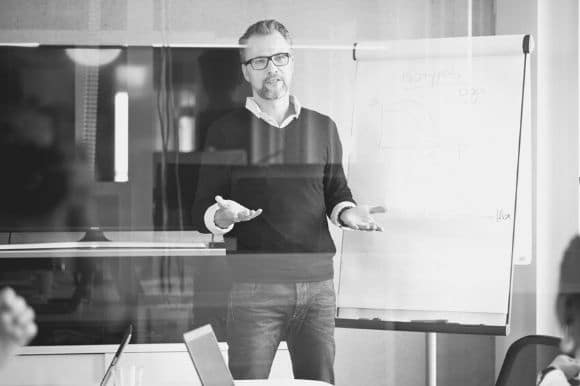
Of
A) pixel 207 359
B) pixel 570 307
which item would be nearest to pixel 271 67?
pixel 207 359

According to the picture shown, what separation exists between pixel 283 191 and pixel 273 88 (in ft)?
1.49

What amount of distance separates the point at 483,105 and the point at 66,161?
5.94 ft

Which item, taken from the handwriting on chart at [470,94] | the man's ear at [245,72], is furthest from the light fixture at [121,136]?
the handwriting on chart at [470,94]

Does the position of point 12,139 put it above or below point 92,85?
below

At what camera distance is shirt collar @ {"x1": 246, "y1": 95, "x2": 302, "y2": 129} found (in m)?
3.12

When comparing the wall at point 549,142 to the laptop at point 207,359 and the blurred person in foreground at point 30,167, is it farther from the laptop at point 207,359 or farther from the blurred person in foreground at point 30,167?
the blurred person in foreground at point 30,167

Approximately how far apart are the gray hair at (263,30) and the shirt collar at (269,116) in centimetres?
20

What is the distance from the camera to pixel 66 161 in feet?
9.84

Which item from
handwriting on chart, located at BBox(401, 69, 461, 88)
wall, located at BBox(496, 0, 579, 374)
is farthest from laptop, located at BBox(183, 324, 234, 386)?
wall, located at BBox(496, 0, 579, 374)

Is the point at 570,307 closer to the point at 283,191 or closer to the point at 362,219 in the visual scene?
the point at 362,219

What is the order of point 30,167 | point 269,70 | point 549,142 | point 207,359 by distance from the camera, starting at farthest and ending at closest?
point 549,142
point 269,70
point 30,167
point 207,359

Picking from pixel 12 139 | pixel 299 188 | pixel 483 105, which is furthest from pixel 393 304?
pixel 12 139

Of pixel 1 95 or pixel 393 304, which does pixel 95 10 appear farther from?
pixel 393 304

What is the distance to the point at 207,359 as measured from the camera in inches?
83.4
